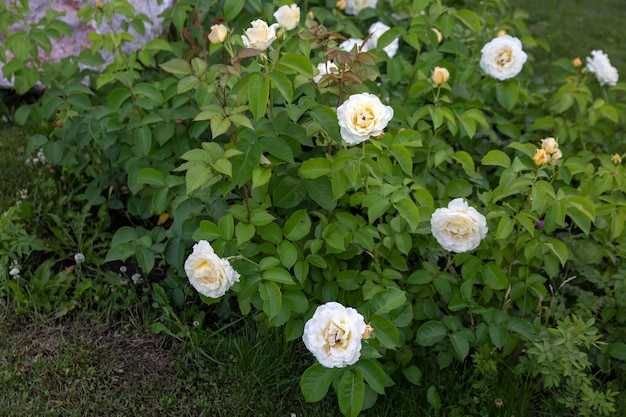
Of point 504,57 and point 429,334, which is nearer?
point 429,334

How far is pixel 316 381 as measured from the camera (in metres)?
1.98

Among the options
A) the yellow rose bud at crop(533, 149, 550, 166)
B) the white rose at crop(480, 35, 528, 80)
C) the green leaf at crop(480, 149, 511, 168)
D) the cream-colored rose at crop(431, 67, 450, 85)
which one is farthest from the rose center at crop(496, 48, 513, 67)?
the yellow rose bud at crop(533, 149, 550, 166)

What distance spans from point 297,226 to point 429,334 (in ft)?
1.87

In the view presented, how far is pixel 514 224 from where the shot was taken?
2.34 metres

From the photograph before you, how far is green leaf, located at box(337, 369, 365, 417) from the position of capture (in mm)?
1891

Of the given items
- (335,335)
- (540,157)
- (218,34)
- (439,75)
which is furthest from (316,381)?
(439,75)

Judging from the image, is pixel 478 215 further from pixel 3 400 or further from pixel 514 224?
pixel 3 400

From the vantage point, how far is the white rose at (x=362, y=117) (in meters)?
1.87

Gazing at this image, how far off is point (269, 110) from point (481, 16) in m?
1.66

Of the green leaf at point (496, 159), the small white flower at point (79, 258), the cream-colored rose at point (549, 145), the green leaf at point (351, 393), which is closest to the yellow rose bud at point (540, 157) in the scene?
the cream-colored rose at point (549, 145)

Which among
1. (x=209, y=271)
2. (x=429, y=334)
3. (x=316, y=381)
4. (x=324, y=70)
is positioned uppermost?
(x=324, y=70)

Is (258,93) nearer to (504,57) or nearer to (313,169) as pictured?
(313,169)

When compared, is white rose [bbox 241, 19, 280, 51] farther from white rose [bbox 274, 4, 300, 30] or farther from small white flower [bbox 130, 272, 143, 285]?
small white flower [bbox 130, 272, 143, 285]

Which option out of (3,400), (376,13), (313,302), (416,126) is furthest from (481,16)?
(3,400)
